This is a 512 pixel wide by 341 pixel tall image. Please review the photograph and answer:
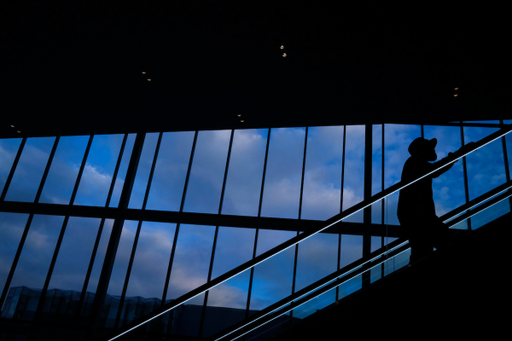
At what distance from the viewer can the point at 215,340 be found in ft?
8.38

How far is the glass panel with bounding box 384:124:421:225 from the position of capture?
10.5 metres

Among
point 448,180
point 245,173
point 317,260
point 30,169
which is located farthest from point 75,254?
point 448,180

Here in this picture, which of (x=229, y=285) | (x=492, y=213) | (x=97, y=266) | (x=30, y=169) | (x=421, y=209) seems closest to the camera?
(x=492, y=213)

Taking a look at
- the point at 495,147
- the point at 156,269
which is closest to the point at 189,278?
the point at 156,269

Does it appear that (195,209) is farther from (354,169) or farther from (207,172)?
(354,169)

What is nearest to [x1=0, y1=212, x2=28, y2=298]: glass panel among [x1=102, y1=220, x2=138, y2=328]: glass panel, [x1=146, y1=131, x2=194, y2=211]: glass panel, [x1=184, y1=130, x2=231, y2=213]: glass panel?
[x1=102, y1=220, x2=138, y2=328]: glass panel

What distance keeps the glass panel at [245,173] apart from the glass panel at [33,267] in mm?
5748

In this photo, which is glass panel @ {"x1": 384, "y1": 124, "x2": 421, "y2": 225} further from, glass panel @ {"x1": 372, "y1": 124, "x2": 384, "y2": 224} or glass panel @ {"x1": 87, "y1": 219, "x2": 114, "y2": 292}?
glass panel @ {"x1": 87, "y1": 219, "x2": 114, "y2": 292}

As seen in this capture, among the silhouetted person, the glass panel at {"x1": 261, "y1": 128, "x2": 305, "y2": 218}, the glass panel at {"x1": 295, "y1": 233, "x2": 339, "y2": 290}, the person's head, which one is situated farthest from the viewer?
the glass panel at {"x1": 261, "y1": 128, "x2": 305, "y2": 218}

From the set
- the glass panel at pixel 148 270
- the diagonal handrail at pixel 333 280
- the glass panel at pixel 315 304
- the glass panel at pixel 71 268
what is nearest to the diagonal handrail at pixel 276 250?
the diagonal handrail at pixel 333 280

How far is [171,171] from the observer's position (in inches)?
468

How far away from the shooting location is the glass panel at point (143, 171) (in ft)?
38.7

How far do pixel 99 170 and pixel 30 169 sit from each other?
2670 millimetres

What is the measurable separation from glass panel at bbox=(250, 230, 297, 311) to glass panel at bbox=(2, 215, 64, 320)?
6.63 meters
